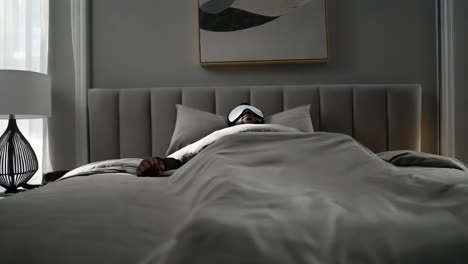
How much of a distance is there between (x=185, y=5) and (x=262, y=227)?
8.14 ft

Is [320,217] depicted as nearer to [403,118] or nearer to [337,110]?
[337,110]

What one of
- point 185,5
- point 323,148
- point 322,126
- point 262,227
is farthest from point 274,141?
point 185,5

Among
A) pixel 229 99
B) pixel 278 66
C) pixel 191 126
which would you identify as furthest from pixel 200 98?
pixel 278 66

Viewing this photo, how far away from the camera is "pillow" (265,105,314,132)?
2244 mm

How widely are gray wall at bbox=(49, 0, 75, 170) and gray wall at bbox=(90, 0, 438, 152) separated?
183mm

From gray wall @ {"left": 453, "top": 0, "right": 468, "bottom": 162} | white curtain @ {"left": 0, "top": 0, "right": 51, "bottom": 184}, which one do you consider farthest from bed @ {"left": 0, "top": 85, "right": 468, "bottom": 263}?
gray wall @ {"left": 453, "top": 0, "right": 468, "bottom": 162}

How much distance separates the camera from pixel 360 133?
8.36ft

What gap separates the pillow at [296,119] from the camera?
2244 mm

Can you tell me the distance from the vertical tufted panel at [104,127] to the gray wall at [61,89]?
0.23 meters

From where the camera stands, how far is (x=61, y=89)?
2688 mm

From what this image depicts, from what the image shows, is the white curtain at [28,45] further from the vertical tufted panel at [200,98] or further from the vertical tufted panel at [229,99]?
the vertical tufted panel at [229,99]

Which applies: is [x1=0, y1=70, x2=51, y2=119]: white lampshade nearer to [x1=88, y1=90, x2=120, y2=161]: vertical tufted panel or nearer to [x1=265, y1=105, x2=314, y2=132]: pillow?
[x1=88, y1=90, x2=120, y2=161]: vertical tufted panel

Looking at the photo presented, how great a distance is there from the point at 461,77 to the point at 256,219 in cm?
266

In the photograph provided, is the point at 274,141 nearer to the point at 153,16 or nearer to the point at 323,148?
the point at 323,148
